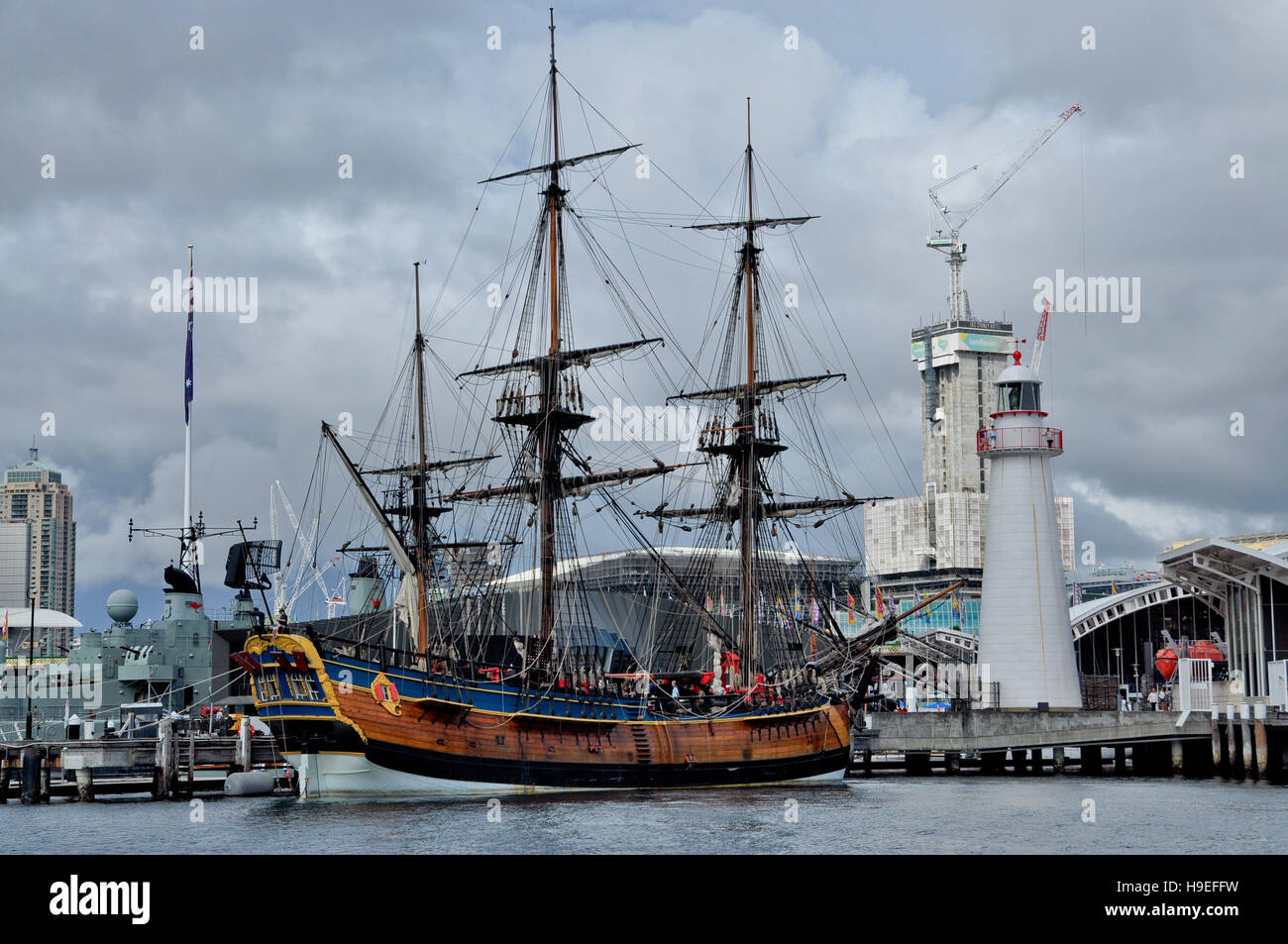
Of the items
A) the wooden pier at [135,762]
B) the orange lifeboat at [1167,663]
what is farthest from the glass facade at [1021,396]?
the wooden pier at [135,762]

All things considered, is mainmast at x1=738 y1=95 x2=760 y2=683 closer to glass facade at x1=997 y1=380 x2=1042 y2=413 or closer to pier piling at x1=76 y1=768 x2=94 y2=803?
glass facade at x1=997 y1=380 x2=1042 y2=413

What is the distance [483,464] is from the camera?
295ft

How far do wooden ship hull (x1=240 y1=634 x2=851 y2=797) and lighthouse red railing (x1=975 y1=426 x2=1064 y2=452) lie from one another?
81.6ft

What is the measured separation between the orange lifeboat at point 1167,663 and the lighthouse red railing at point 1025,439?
2058 centimetres

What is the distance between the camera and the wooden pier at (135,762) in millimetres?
66750

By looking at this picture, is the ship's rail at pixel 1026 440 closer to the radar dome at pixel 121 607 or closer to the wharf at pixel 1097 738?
the wharf at pixel 1097 738

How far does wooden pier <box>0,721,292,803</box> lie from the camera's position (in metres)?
66.8

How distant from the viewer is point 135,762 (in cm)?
6825

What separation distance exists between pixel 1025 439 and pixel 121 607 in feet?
190

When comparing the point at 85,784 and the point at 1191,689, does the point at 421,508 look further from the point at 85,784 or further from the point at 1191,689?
the point at 1191,689

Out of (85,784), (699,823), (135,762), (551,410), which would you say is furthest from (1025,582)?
(85,784)
